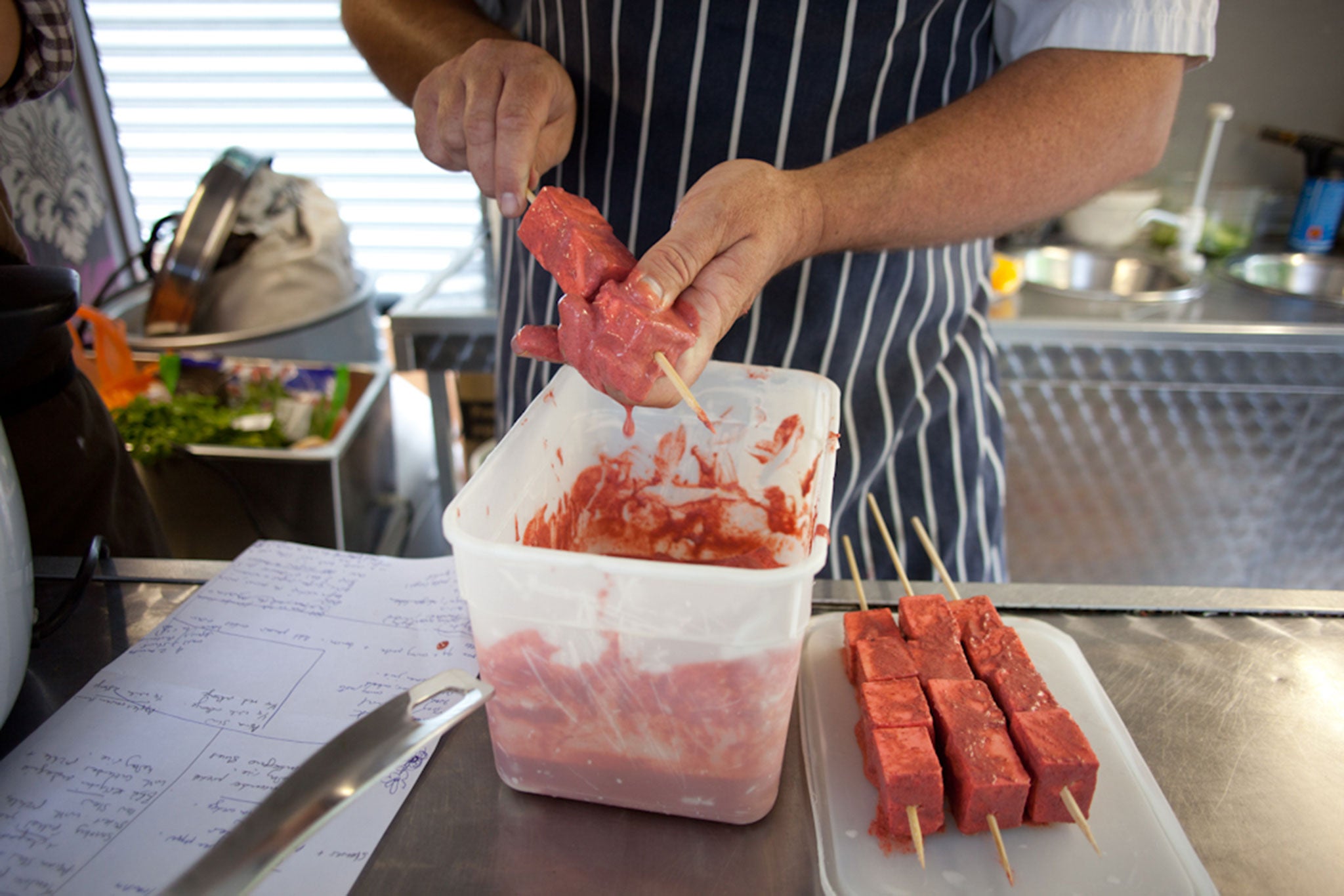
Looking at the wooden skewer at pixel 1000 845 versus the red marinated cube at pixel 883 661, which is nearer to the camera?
the wooden skewer at pixel 1000 845

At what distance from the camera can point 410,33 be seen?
1.36 meters

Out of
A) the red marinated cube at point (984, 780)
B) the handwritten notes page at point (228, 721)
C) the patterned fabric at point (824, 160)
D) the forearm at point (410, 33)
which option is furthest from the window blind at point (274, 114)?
the red marinated cube at point (984, 780)

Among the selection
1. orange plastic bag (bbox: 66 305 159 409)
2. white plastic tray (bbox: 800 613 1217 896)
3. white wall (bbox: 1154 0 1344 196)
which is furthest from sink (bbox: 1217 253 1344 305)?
orange plastic bag (bbox: 66 305 159 409)

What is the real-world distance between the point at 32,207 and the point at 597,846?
2655 mm

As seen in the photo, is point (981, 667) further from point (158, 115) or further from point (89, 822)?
point (158, 115)

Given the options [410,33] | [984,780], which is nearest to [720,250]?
[984,780]

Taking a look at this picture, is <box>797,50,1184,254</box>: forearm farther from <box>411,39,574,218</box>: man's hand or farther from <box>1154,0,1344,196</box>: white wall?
<box>1154,0,1344,196</box>: white wall

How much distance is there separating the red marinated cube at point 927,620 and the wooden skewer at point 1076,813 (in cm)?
19

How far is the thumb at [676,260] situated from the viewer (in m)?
0.79

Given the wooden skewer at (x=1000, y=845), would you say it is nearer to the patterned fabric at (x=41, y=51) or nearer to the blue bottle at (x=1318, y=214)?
the patterned fabric at (x=41, y=51)

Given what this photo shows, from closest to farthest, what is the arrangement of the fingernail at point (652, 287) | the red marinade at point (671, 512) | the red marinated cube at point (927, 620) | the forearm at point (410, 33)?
the fingernail at point (652, 287)
the red marinated cube at point (927, 620)
the red marinade at point (671, 512)
the forearm at point (410, 33)

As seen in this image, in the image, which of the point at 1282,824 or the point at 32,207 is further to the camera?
the point at 32,207

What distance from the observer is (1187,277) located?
8.70 feet

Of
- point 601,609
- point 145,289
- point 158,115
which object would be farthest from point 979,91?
point 158,115
